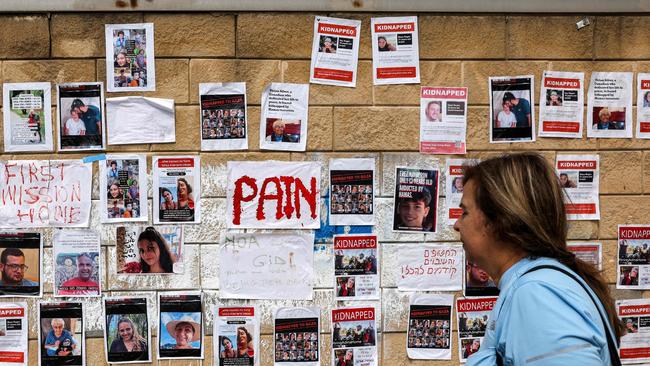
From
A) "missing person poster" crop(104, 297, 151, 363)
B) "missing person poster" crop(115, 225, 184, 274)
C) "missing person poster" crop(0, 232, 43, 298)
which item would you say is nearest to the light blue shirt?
"missing person poster" crop(115, 225, 184, 274)

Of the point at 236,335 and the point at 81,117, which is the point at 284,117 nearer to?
the point at 81,117

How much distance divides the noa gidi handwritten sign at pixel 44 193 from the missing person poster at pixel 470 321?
2.18m

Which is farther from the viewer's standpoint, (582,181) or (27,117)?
(582,181)

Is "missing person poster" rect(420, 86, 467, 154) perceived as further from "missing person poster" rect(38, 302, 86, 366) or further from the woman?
"missing person poster" rect(38, 302, 86, 366)

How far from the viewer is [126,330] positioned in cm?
355

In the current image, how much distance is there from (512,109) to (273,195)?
1.44 m

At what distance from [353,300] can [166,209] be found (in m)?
1.16

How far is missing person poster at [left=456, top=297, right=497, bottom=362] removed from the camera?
12.1 feet

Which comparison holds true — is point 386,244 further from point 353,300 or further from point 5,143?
point 5,143

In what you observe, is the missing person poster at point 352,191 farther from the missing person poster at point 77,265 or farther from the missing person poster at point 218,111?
the missing person poster at point 77,265

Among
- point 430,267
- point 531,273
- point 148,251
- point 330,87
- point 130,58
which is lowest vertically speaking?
point 430,267

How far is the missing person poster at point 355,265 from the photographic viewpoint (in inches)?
142

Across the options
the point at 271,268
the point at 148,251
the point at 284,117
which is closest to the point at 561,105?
the point at 284,117

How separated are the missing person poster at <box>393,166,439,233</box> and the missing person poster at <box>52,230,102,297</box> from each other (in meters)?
1.68
